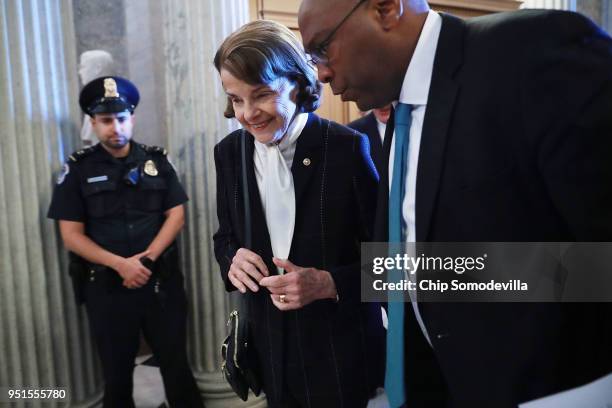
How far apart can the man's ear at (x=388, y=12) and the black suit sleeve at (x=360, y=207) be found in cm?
47

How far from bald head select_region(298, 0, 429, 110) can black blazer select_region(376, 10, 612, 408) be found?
76 millimetres

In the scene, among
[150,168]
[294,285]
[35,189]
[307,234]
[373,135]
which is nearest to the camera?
[294,285]

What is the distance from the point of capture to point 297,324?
4.41 ft

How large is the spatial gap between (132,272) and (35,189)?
0.62 m

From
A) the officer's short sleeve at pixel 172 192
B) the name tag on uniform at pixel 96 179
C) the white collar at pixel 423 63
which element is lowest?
the officer's short sleeve at pixel 172 192

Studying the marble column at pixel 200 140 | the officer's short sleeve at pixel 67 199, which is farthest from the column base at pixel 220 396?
the officer's short sleeve at pixel 67 199

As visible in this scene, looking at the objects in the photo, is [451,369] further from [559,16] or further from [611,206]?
[559,16]

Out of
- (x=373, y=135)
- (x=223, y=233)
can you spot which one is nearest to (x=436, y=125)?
(x=223, y=233)

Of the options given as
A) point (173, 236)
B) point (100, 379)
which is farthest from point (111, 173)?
point (100, 379)

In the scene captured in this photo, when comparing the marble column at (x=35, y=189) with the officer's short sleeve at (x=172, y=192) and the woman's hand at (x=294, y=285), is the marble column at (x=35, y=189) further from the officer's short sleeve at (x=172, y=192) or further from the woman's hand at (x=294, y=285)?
the woman's hand at (x=294, y=285)

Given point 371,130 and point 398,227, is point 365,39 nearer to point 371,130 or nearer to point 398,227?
point 398,227

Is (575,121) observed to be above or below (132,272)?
above

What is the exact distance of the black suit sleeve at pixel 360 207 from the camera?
1.28 meters

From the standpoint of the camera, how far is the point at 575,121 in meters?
0.73
